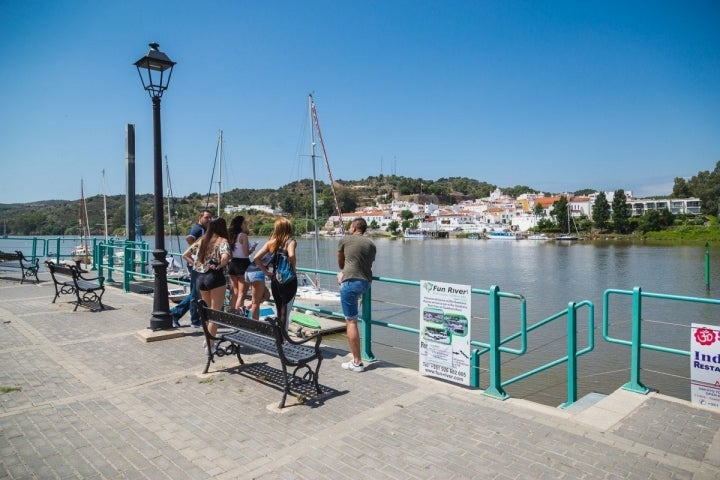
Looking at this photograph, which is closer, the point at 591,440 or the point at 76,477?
the point at 76,477

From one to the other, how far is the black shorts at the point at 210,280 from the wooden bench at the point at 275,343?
0.91m

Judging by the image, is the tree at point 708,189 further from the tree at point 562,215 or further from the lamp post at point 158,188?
the lamp post at point 158,188

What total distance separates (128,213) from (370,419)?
Answer: 13.1m

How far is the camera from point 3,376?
230 inches

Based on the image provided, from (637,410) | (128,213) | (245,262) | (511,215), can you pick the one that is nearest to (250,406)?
(245,262)

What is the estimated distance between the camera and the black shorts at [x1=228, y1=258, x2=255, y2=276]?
25.2ft

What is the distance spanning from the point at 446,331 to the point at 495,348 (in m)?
0.57

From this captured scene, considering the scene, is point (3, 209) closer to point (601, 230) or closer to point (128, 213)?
point (128, 213)

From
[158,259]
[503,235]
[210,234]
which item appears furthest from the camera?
[503,235]

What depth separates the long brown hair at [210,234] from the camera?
683 centimetres

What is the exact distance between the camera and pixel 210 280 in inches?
271

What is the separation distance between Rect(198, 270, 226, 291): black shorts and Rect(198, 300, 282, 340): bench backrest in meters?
0.91

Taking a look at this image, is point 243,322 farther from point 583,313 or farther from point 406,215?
point 406,215

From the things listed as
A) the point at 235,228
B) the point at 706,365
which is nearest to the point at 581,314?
the point at 706,365
